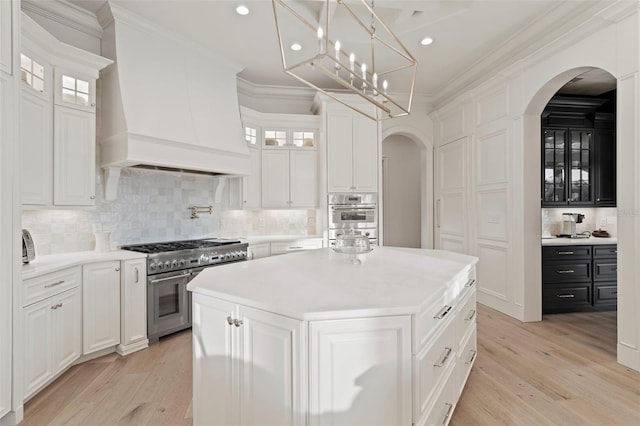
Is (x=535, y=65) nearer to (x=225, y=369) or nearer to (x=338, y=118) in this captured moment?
(x=338, y=118)

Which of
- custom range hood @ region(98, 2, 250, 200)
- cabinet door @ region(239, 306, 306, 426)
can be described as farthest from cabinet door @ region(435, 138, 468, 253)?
cabinet door @ region(239, 306, 306, 426)

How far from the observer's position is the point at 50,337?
235 centimetres

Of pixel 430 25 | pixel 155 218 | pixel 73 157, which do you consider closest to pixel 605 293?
pixel 430 25

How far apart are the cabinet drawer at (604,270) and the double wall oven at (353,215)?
8.55ft

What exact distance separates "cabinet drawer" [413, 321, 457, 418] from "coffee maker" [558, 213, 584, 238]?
3587 mm

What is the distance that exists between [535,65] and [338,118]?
2309mm

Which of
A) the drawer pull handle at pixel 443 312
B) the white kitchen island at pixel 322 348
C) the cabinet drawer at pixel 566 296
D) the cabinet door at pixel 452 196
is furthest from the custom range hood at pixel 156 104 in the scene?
the cabinet drawer at pixel 566 296

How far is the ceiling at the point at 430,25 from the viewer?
3.06 meters

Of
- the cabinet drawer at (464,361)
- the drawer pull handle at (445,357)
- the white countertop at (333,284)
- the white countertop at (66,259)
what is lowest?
the cabinet drawer at (464,361)

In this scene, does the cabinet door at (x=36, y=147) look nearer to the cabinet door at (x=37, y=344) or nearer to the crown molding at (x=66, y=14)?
the cabinet door at (x=37, y=344)

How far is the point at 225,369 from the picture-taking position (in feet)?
4.92

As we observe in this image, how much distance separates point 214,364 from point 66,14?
3.41 m

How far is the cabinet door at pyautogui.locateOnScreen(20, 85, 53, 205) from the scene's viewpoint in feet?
7.90

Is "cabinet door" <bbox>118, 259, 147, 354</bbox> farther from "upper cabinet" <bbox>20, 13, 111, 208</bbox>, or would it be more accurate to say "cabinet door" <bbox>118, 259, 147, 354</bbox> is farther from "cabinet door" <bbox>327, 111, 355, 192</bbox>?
"cabinet door" <bbox>327, 111, 355, 192</bbox>
